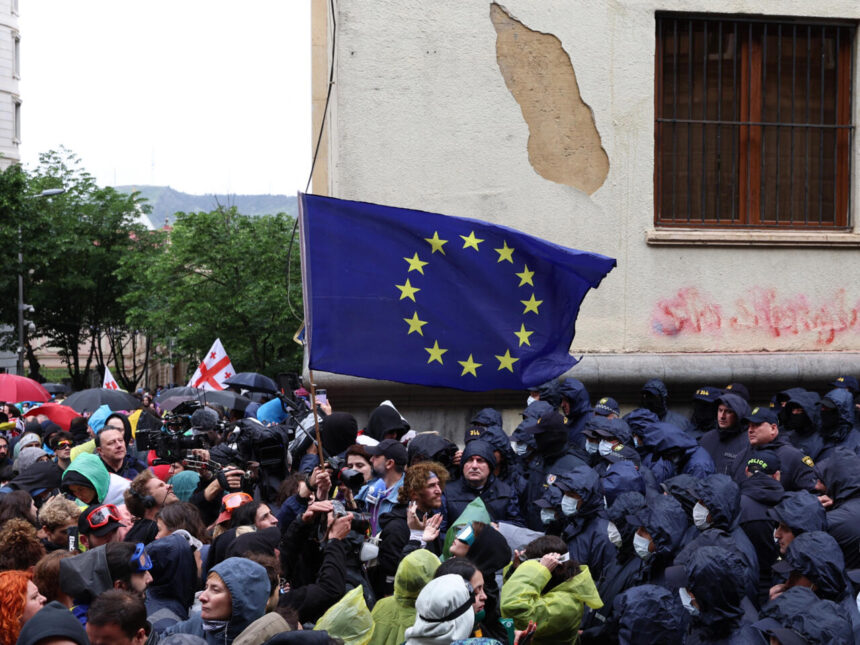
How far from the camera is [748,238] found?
33.5 feet

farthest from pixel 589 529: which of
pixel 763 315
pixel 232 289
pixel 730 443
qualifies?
pixel 232 289

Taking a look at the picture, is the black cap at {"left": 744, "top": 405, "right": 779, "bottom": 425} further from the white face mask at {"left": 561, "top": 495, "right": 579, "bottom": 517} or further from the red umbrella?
the red umbrella

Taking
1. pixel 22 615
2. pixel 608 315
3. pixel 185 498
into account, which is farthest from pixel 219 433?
pixel 22 615

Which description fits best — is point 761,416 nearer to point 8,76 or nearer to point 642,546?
point 642,546

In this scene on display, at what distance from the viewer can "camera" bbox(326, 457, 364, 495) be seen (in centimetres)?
685

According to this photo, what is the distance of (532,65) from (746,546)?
16.9ft

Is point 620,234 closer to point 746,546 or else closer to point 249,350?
point 746,546

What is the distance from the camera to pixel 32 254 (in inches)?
1567

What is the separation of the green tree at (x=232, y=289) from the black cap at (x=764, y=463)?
1044 inches

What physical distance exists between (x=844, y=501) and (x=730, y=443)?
2.07 m

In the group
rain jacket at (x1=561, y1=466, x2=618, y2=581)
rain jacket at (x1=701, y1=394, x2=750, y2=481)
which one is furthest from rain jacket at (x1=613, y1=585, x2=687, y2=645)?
rain jacket at (x1=701, y1=394, x2=750, y2=481)

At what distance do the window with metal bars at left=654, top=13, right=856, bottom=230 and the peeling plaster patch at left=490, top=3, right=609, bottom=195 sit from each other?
2.44ft

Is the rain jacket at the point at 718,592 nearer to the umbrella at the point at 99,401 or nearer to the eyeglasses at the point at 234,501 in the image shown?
the eyeglasses at the point at 234,501

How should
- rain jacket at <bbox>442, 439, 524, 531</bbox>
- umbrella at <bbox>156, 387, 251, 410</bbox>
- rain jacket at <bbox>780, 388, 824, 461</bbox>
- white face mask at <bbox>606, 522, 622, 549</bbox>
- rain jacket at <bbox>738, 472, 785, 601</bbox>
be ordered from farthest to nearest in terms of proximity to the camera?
umbrella at <bbox>156, 387, 251, 410</bbox>, rain jacket at <bbox>780, 388, 824, 461</bbox>, rain jacket at <bbox>442, 439, 524, 531</bbox>, rain jacket at <bbox>738, 472, 785, 601</bbox>, white face mask at <bbox>606, 522, 622, 549</bbox>
